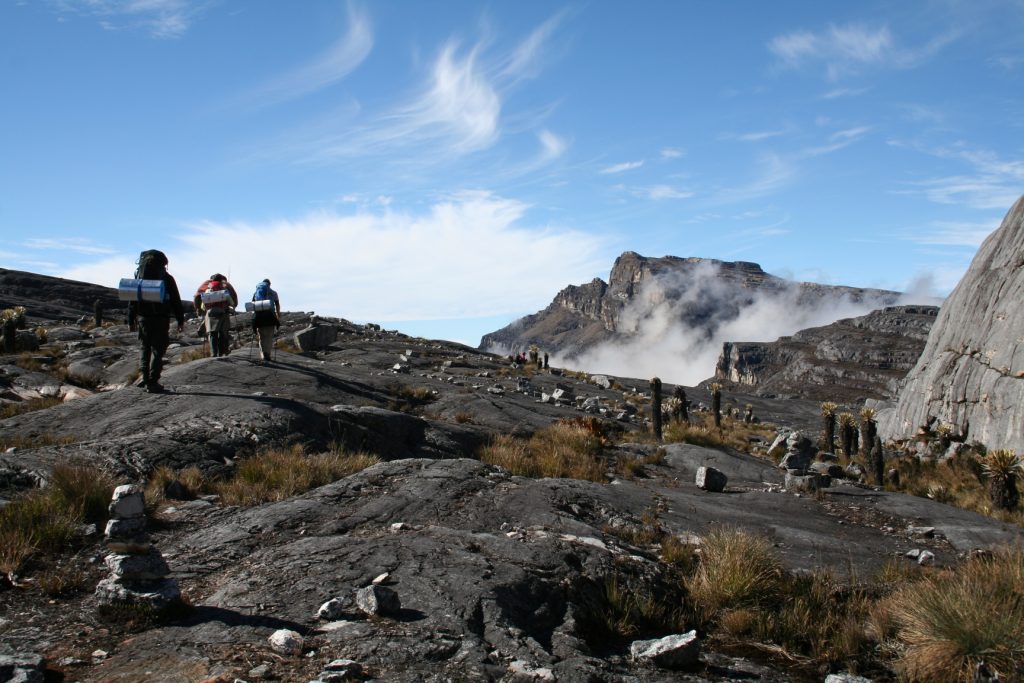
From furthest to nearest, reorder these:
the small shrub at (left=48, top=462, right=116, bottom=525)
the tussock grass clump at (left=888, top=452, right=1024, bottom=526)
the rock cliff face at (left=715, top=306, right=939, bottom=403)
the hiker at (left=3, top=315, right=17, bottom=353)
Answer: the rock cliff face at (left=715, top=306, right=939, bottom=403) → the hiker at (left=3, top=315, right=17, bottom=353) → the tussock grass clump at (left=888, top=452, right=1024, bottom=526) → the small shrub at (left=48, top=462, right=116, bottom=525)

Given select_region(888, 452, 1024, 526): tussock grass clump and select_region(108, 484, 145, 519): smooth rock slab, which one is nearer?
select_region(108, 484, 145, 519): smooth rock slab

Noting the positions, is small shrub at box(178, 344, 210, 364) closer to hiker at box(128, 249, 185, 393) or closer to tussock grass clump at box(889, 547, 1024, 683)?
hiker at box(128, 249, 185, 393)

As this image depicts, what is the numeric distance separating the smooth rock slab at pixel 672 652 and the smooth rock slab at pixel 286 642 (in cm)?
270

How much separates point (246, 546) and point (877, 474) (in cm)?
2091

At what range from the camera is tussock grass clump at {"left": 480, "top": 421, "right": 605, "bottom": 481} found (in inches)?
497

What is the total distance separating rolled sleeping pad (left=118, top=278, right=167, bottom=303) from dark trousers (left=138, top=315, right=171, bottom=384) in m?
0.38

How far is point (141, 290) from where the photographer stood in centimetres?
1309

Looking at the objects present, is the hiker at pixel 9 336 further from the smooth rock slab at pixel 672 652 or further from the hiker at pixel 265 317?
the smooth rock slab at pixel 672 652

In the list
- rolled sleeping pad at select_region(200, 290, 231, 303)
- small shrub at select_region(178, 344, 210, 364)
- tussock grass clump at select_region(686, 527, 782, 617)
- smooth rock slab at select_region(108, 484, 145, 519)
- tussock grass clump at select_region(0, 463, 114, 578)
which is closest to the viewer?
tussock grass clump at select_region(0, 463, 114, 578)

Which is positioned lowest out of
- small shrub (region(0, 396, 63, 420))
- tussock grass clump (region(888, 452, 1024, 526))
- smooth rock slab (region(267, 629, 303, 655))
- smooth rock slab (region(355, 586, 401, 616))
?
tussock grass clump (region(888, 452, 1024, 526))

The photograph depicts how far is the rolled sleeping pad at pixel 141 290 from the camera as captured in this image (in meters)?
13.1

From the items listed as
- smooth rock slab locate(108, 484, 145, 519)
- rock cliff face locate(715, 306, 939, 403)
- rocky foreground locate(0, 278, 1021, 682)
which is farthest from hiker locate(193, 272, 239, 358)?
rock cliff face locate(715, 306, 939, 403)

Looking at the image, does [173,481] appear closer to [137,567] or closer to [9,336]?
[137,567]

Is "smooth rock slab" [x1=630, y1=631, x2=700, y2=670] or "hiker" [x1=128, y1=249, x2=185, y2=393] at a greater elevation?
"hiker" [x1=128, y1=249, x2=185, y2=393]
